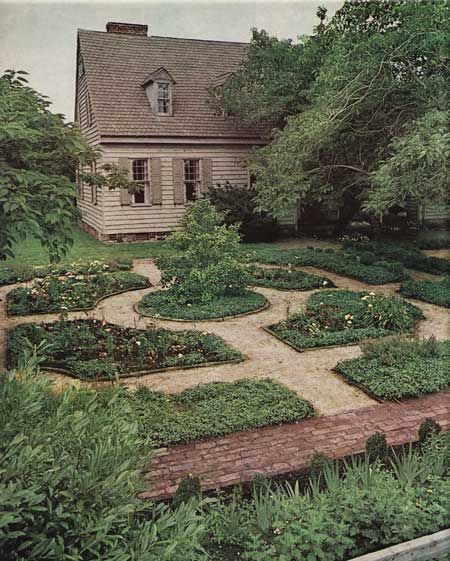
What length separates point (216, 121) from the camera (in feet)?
49.7

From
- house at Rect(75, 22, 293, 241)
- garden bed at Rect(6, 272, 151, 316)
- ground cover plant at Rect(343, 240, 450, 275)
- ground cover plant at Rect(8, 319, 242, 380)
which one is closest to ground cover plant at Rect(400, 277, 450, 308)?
ground cover plant at Rect(343, 240, 450, 275)

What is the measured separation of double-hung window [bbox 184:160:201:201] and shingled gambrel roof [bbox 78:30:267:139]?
0.85 metres

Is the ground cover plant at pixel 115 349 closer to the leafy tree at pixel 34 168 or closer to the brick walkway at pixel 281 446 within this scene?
the brick walkway at pixel 281 446

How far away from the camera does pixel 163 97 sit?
573 inches

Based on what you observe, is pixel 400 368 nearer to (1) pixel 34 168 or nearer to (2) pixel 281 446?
(2) pixel 281 446

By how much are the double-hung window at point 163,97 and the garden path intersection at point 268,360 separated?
706 centimetres

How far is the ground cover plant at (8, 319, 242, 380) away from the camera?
5.91 metres

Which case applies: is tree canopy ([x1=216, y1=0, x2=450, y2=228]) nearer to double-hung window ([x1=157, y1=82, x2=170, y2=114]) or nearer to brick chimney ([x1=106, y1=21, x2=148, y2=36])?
double-hung window ([x1=157, y1=82, x2=170, y2=114])

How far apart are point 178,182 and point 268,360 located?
31.3 feet

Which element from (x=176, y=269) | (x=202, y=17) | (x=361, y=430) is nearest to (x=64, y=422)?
(x=361, y=430)

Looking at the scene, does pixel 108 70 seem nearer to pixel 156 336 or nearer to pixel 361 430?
pixel 156 336

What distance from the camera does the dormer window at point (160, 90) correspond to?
46.2 feet

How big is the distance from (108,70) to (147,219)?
14.0ft

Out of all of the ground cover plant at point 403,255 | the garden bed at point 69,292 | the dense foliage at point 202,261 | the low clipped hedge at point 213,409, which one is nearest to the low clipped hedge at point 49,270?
the garden bed at point 69,292
